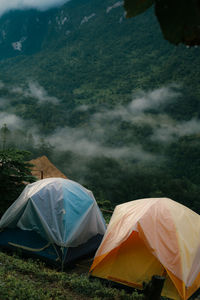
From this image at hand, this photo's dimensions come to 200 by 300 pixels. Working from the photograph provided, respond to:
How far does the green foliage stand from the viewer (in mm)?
8148

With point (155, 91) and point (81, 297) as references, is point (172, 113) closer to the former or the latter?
point (155, 91)

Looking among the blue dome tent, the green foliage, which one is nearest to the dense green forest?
the green foliage

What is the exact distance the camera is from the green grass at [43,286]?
4016 millimetres

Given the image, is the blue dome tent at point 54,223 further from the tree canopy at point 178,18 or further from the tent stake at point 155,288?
the tree canopy at point 178,18

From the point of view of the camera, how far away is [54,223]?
6383mm

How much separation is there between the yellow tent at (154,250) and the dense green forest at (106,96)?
158 feet

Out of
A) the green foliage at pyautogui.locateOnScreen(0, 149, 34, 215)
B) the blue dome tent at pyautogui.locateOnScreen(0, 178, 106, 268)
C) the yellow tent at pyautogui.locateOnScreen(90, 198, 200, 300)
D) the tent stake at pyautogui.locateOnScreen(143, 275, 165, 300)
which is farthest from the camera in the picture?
the green foliage at pyautogui.locateOnScreen(0, 149, 34, 215)

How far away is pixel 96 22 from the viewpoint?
93.7 metres

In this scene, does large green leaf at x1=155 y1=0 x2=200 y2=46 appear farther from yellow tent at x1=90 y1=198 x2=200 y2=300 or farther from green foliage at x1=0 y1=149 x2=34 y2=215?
green foliage at x1=0 y1=149 x2=34 y2=215

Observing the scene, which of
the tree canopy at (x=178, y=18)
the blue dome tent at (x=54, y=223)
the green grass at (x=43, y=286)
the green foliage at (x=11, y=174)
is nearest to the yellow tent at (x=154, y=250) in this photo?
the green grass at (x=43, y=286)

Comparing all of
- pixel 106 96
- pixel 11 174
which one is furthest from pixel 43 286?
pixel 106 96

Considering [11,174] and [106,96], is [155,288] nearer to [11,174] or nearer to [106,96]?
[11,174]

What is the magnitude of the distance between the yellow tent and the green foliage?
3.39 meters

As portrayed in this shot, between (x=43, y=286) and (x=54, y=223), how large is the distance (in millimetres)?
1867
